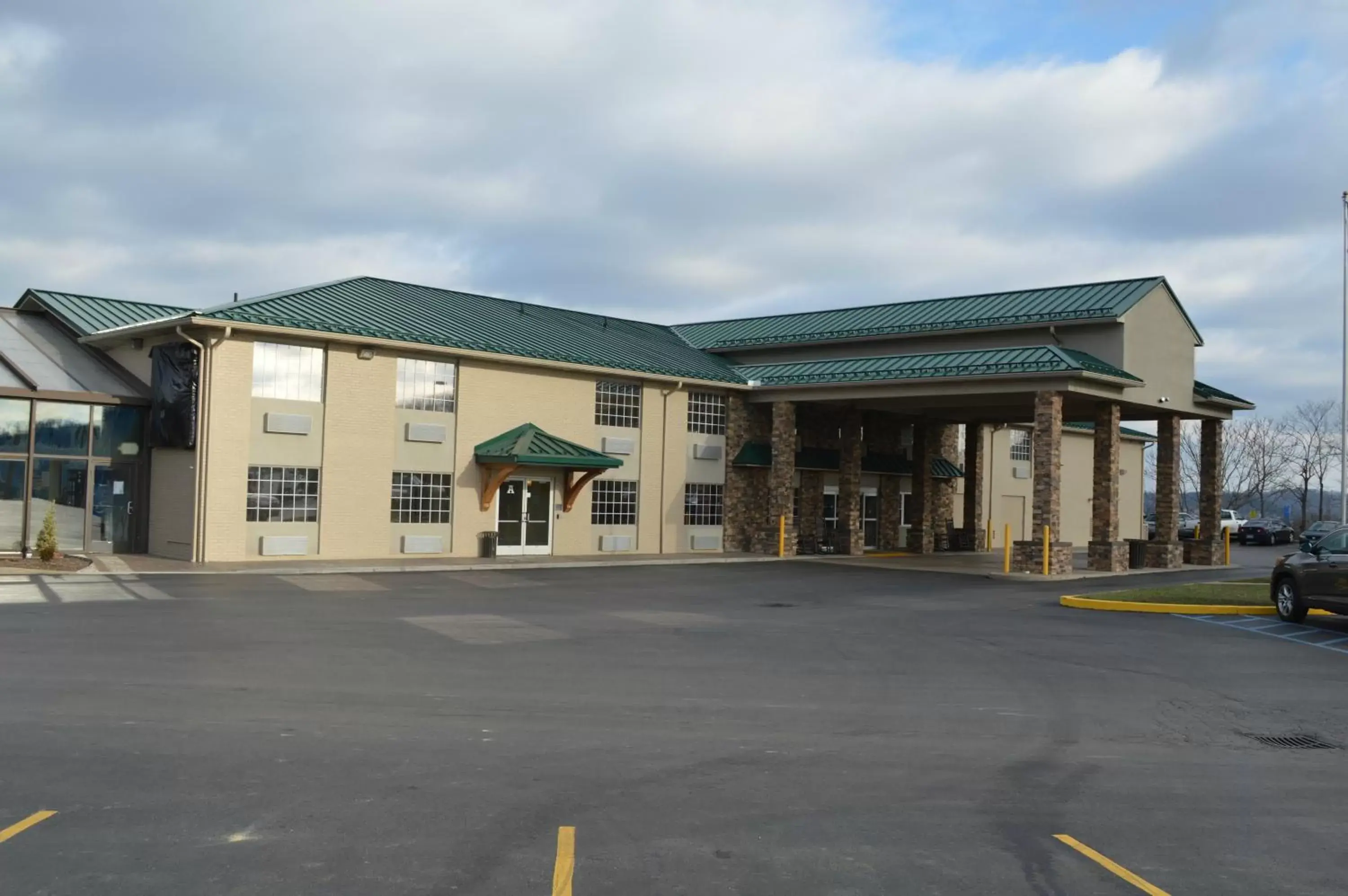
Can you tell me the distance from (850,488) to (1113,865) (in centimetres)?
3105

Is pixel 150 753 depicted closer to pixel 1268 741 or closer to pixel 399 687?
pixel 399 687

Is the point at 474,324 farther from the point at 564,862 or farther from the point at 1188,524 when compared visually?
the point at 1188,524

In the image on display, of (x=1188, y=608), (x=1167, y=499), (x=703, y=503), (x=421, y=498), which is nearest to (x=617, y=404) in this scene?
(x=703, y=503)

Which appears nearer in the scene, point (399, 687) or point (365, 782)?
point (365, 782)

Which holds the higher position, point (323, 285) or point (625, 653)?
point (323, 285)

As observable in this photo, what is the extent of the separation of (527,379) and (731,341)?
10.8 metres

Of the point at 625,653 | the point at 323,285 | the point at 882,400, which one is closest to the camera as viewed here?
the point at 625,653

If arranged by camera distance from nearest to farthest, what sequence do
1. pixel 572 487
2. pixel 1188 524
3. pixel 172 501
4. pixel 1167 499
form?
pixel 172 501, pixel 572 487, pixel 1167 499, pixel 1188 524

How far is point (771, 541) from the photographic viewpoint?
114ft

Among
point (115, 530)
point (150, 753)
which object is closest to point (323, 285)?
point (115, 530)

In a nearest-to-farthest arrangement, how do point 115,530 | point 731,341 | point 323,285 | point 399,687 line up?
point 399,687 → point 115,530 → point 323,285 → point 731,341

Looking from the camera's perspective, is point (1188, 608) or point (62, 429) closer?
point (1188, 608)

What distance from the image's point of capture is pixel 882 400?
1380 inches

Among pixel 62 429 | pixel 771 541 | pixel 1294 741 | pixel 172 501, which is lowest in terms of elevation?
pixel 1294 741
